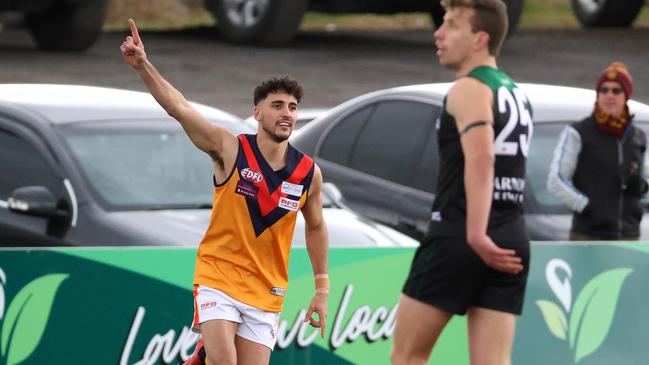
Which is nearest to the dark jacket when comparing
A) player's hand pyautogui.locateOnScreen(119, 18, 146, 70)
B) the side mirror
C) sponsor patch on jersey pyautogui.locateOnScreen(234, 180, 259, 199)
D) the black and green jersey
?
the side mirror

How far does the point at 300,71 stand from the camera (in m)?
17.4

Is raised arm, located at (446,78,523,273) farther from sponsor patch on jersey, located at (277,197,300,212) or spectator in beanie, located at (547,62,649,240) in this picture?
spectator in beanie, located at (547,62,649,240)

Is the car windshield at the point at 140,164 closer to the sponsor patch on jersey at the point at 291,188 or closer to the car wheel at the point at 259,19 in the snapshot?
the sponsor patch on jersey at the point at 291,188

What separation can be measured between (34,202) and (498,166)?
127 inches

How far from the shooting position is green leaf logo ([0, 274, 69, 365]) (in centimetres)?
684

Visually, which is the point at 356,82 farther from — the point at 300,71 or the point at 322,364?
the point at 322,364

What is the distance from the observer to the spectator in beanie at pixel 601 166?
8.56 m

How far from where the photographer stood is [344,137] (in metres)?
10.2

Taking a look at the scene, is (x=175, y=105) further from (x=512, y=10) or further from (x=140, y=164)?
(x=512, y=10)

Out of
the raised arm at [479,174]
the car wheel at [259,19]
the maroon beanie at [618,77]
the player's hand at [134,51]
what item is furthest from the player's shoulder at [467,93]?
the car wheel at [259,19]

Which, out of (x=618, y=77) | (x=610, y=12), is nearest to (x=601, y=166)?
(x=618, y=77)

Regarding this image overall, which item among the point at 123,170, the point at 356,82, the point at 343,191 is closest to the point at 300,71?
the point at 356,82

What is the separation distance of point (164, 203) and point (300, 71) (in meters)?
9.01

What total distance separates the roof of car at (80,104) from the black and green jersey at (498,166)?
365 centimetres
